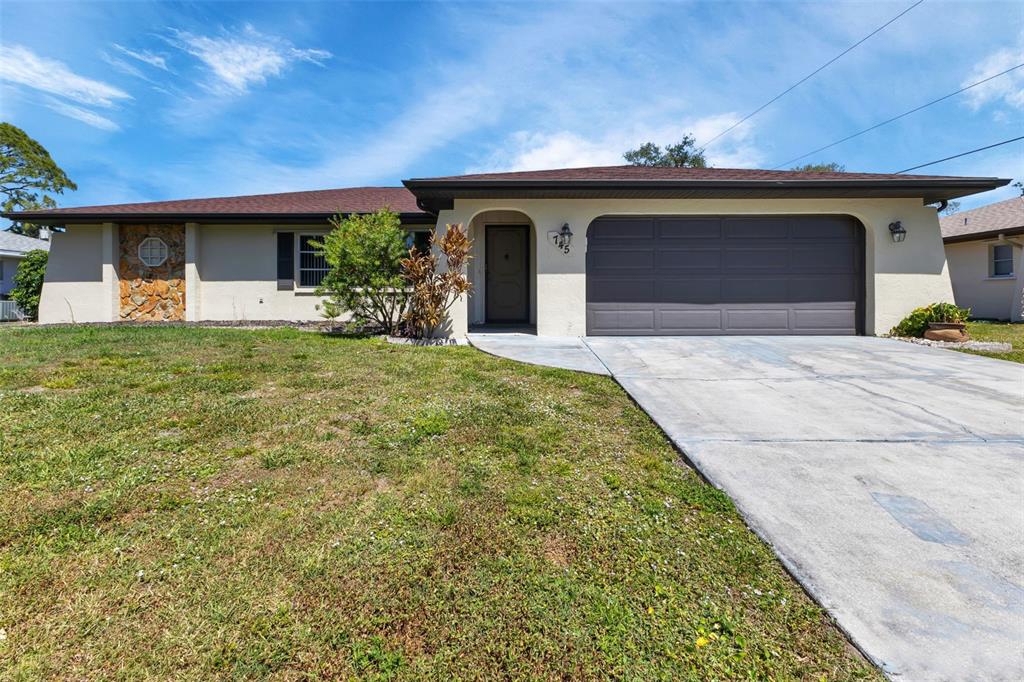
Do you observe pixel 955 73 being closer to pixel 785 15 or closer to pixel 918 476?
pixel 785 15

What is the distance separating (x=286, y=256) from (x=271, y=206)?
167cm

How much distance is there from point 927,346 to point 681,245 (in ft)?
14.8

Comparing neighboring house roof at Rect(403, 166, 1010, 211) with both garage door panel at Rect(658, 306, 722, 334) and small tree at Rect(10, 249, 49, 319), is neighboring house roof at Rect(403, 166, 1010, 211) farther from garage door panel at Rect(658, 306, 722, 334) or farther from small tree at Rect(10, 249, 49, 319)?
small tree at Rect(10, 249, 49, 319)

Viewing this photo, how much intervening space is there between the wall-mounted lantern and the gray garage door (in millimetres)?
545

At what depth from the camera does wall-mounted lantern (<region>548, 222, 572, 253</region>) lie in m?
8.81

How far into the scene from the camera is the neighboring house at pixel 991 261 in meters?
12.4

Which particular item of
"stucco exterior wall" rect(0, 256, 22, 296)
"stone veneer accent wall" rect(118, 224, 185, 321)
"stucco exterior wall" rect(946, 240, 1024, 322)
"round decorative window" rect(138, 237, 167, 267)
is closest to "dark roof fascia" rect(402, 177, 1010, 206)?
"stucco exterior wall" rect(946, 240, 1024, 322)

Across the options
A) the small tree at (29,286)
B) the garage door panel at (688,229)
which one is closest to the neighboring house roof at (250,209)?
the small tree at (29,286)

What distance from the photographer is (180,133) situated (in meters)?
15.4

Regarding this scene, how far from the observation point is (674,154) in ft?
94.8

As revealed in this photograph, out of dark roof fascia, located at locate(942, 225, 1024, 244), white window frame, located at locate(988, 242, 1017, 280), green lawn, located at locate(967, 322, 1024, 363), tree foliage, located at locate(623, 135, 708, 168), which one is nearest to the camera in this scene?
green lawn, located at locate(967, 322, 1024, 363)

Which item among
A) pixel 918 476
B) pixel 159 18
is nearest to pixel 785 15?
pixel 918 476

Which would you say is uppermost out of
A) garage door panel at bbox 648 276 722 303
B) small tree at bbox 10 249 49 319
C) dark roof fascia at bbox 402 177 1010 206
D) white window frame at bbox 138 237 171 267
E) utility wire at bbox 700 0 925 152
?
utility wire at bbox 700 0 925 152

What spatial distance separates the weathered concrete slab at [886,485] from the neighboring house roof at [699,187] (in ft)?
13.2
